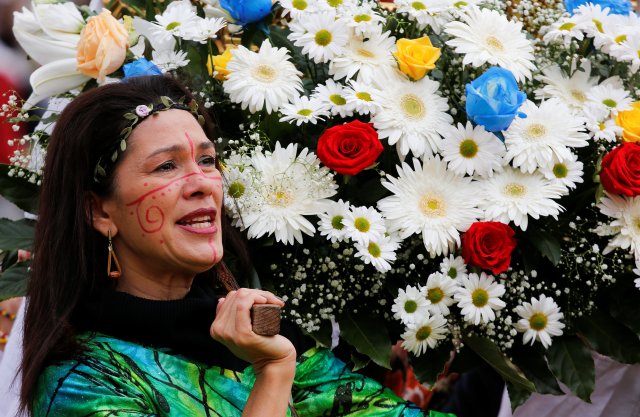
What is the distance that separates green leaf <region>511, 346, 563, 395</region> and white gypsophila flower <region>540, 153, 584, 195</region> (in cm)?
37

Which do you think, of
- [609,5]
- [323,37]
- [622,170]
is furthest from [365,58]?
[609,5]

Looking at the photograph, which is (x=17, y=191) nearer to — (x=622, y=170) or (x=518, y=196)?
(x=518, y=196)

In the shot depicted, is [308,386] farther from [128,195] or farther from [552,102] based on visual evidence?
[552,102]

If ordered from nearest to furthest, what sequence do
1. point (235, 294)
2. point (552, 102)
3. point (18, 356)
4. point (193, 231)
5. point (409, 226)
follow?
point (235, 294)
point (193, 231)
point (409, 226)
point (552, 102)
point (18, 356)

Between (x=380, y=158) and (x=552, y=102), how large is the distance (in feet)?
1.29

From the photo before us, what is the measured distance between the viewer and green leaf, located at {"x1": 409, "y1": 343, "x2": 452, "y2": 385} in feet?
7.09

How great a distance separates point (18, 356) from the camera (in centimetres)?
241

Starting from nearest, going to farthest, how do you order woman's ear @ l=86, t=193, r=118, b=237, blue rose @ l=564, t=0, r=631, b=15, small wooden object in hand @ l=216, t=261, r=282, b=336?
small wooden object in hand @ l=216, t=261, r=282, b=336 → woman's ear @ l=86, t=193, r=118, b=237 → blue rose @ l=564, t=0, r=631, b=15

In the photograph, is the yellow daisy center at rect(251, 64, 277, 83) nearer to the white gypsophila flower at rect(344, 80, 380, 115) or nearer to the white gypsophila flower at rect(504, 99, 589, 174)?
the white gypsophila flower at rect(344, 80, 380, 115)

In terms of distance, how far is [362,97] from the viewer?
6.99 ft

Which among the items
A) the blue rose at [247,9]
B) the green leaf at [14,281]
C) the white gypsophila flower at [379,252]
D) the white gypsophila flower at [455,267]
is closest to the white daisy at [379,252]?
the white gypsophila flower at [379,252]

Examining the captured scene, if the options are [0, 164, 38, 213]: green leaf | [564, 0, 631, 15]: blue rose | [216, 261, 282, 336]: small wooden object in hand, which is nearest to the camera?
[216, 261, 282, 336]: small wooden object in hand

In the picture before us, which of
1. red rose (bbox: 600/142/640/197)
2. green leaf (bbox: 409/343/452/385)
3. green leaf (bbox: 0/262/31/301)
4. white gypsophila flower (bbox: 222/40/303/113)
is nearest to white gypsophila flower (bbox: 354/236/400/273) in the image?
green leaf (bbox: 409/343/452/385)

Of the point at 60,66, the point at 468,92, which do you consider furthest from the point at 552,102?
the point at 60,66
